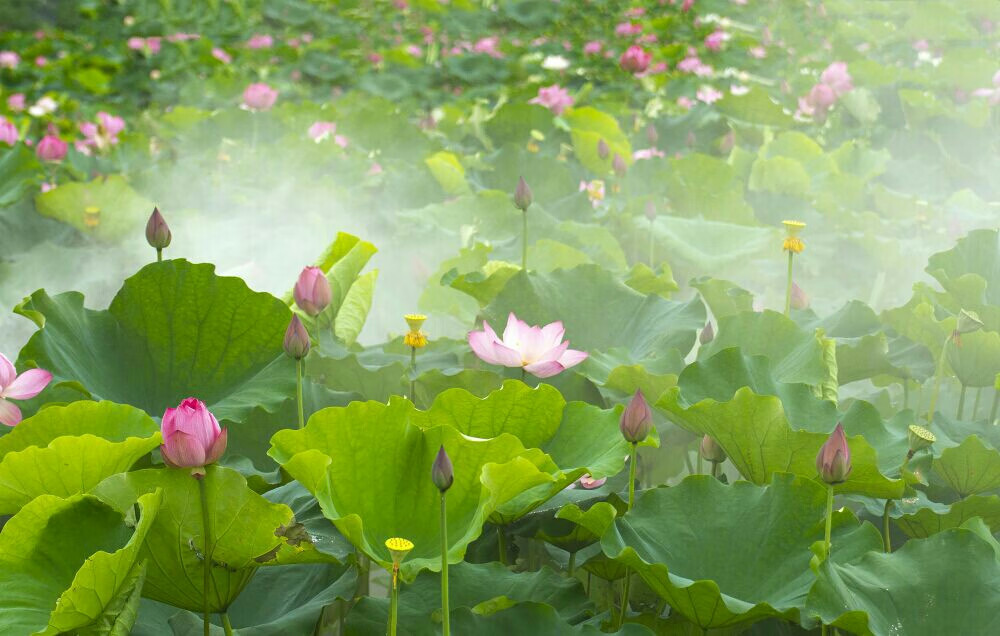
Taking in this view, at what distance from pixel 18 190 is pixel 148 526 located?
1.41 meters

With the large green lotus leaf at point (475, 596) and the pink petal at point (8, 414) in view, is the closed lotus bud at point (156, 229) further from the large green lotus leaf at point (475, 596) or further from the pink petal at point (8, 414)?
the large green lotus leaf at point (475, 596)

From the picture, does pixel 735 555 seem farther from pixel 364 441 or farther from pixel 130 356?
pixel 130 356

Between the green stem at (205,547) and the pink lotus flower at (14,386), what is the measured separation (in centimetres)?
27

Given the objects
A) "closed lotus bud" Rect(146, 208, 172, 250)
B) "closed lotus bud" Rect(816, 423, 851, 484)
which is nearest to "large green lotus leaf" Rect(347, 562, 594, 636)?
"closed lotus bud" Rect(816, 423, 851, 484)

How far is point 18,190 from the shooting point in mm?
1972

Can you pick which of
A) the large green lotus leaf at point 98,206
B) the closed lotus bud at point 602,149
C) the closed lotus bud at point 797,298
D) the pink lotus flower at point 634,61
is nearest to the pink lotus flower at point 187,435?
the closed lotus bud at point 797,298

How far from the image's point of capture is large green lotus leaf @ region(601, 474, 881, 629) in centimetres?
87

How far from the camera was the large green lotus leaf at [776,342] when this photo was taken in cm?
116

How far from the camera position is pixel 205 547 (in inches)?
31.3

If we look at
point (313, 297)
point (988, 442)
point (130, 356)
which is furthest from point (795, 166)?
point (130, 356)

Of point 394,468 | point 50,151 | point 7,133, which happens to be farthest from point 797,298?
point 7,133

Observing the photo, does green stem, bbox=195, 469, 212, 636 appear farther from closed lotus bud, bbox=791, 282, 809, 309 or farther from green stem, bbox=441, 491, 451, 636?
closed lotus bud, bbox=791, 282, 809, 309

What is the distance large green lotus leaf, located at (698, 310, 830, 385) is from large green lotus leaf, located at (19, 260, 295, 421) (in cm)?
49

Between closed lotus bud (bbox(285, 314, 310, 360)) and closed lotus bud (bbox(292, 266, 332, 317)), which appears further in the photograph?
closed lotus bud (bbox(292, 266, 332, 317))
